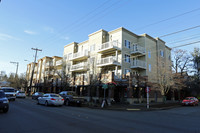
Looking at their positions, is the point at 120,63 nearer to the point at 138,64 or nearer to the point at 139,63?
the point at 138,64

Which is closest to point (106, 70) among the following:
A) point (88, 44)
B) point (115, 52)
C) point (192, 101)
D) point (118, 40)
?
point (115, 52)

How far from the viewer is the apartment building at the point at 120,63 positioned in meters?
24.3

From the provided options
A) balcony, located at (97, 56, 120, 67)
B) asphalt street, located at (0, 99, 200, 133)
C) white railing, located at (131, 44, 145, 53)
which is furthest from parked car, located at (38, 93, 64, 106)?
white railing, located at (131, 44, 145, 53)

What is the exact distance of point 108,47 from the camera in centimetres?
2591

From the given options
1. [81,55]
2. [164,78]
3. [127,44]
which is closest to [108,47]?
[127,44]

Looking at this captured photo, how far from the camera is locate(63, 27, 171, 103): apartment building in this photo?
2431cm

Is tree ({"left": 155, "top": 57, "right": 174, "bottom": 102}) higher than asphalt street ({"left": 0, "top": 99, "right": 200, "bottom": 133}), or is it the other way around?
tree ({"left": 155, "top": 57, "right": 174, "bottom": 102})

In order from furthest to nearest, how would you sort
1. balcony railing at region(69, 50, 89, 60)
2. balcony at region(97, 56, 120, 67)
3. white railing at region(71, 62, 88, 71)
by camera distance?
balcony railing at region(69, 50, 89, 60) < white railing at region(71, 62, 88, 71) < balcony at region(97, 56, 120, 67)

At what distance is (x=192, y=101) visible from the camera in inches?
966

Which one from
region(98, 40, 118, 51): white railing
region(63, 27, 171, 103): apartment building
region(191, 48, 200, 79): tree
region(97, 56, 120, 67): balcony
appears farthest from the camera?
region(191, 48, 200, 79): tree

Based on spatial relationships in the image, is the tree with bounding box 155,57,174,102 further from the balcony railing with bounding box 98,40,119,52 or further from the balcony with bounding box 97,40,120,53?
the balcony railing with bounding box 98,40,119,52

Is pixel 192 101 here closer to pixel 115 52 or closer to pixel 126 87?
pixel 126 87

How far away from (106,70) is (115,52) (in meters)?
3.84

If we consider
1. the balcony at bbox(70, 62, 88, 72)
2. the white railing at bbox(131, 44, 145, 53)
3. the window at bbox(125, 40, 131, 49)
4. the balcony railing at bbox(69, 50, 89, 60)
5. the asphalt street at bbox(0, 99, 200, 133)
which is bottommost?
the asphalt street at bbox(0, 99, 200, 133)
